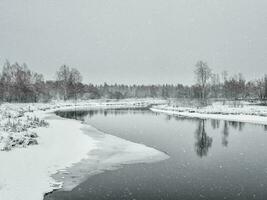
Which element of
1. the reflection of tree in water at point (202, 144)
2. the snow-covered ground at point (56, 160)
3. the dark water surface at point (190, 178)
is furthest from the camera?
the reflection of tree in water at point (202, 144)

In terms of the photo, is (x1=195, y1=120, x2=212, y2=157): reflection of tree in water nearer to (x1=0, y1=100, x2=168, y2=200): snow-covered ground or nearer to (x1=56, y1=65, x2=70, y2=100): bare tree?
(x1=0, y1=100, x2=168, y2=200): snow-covered ground

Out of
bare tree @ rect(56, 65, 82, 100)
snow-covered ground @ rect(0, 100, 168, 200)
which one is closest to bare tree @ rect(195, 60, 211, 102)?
bare tree @ rect(56, 65, 82, 100)

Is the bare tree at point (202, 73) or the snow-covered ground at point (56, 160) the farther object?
the bare tree at point (202, 73)

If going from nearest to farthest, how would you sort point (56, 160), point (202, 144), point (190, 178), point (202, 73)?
point (190, 178), point (56, 160), point (202, 144), point (202, 73)

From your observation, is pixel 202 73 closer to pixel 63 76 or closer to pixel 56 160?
pixel 63 76

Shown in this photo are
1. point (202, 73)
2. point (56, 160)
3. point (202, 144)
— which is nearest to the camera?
point (56, 160)

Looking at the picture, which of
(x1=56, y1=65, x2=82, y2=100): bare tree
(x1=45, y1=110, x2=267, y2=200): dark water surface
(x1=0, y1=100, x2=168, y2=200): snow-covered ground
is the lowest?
(x1=45, y1=110, x2=267, y2=200): dark water surface

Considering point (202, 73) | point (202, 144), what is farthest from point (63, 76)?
point (202, 144)

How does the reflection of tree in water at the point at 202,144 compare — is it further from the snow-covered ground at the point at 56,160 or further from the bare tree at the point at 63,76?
the bare tree at the point at 63,76

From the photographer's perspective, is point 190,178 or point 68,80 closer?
point 190,178

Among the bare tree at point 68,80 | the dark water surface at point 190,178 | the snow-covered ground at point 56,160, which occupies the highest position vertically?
the bare tree at point 68,80

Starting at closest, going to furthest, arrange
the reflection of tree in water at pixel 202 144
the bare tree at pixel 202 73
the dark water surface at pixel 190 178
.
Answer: the dark water surface at pixel 190 178
the reflection of tree in water at pixel 202 144
the bare tree at pixel 202 73

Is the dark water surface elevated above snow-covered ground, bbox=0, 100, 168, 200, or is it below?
below

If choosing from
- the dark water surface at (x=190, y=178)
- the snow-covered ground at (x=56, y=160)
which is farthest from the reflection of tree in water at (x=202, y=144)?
the snow-covered ground at (x=56, y=160)
